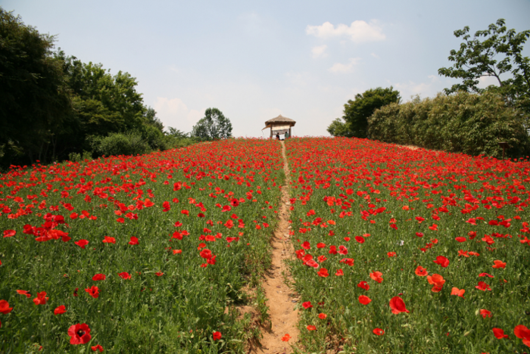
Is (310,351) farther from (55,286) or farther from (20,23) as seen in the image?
(20,23)

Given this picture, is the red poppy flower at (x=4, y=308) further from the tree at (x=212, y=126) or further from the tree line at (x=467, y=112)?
the tree at (x=212, y=126)

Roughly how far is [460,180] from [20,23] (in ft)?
76.7

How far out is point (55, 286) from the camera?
244 centimetres

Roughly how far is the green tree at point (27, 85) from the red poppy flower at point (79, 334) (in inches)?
692

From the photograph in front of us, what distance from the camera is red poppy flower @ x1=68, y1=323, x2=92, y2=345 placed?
1.61 m

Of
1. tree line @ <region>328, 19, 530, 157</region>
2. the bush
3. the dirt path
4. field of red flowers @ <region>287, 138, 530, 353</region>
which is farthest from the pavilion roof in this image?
field of red flowers @ <region>287, 138, 530, 353</region>

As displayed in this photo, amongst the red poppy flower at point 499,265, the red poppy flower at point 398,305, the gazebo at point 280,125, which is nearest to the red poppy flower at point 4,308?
the red poppy flower at point 398,305

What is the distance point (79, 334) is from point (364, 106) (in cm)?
3810

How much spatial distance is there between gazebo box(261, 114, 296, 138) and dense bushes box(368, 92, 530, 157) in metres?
12.8

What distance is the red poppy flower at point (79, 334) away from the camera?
5.29 feet

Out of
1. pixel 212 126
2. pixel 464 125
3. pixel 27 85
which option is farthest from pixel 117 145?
pixel 212 126

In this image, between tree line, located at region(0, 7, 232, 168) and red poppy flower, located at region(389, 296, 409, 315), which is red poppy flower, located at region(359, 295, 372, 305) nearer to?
red poppy flower, located at region(389, 296, 409, 315)

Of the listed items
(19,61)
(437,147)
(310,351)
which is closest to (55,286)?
(310,351)

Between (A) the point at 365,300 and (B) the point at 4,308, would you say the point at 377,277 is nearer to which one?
(A) the point at 365,300
